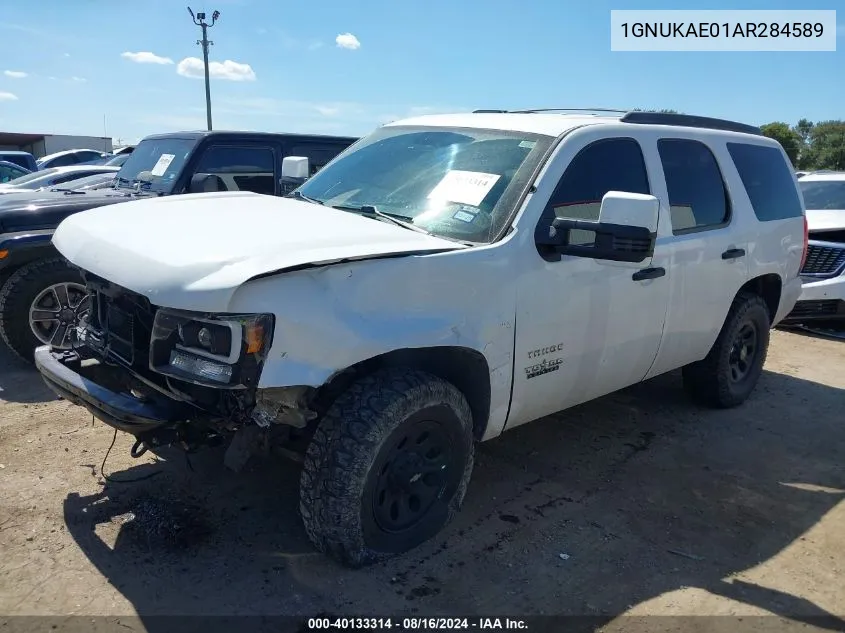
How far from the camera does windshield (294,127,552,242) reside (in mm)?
3379

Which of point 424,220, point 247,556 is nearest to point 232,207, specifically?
point 424,220

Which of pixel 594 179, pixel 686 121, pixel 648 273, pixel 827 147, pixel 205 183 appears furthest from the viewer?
pixel 827 147

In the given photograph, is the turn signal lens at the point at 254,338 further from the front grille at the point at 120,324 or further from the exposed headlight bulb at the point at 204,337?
the front grille at the point at 120,324

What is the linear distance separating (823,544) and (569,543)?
4.32 feet

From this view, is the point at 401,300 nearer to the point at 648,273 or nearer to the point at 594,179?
the point at 594,179

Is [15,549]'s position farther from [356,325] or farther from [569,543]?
[569,543]

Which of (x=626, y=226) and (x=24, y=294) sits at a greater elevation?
(x=626, y=226)

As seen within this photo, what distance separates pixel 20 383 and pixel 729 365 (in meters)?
5.28

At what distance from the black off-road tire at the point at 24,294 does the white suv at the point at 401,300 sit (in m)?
2.10

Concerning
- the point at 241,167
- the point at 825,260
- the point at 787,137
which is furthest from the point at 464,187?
the point at 787,137

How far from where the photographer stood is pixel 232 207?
3533 millimetres

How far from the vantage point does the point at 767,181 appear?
5164 millimetres

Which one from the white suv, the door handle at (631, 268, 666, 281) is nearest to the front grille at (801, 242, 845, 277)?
the white suv

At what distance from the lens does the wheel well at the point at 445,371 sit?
3.07 meters
